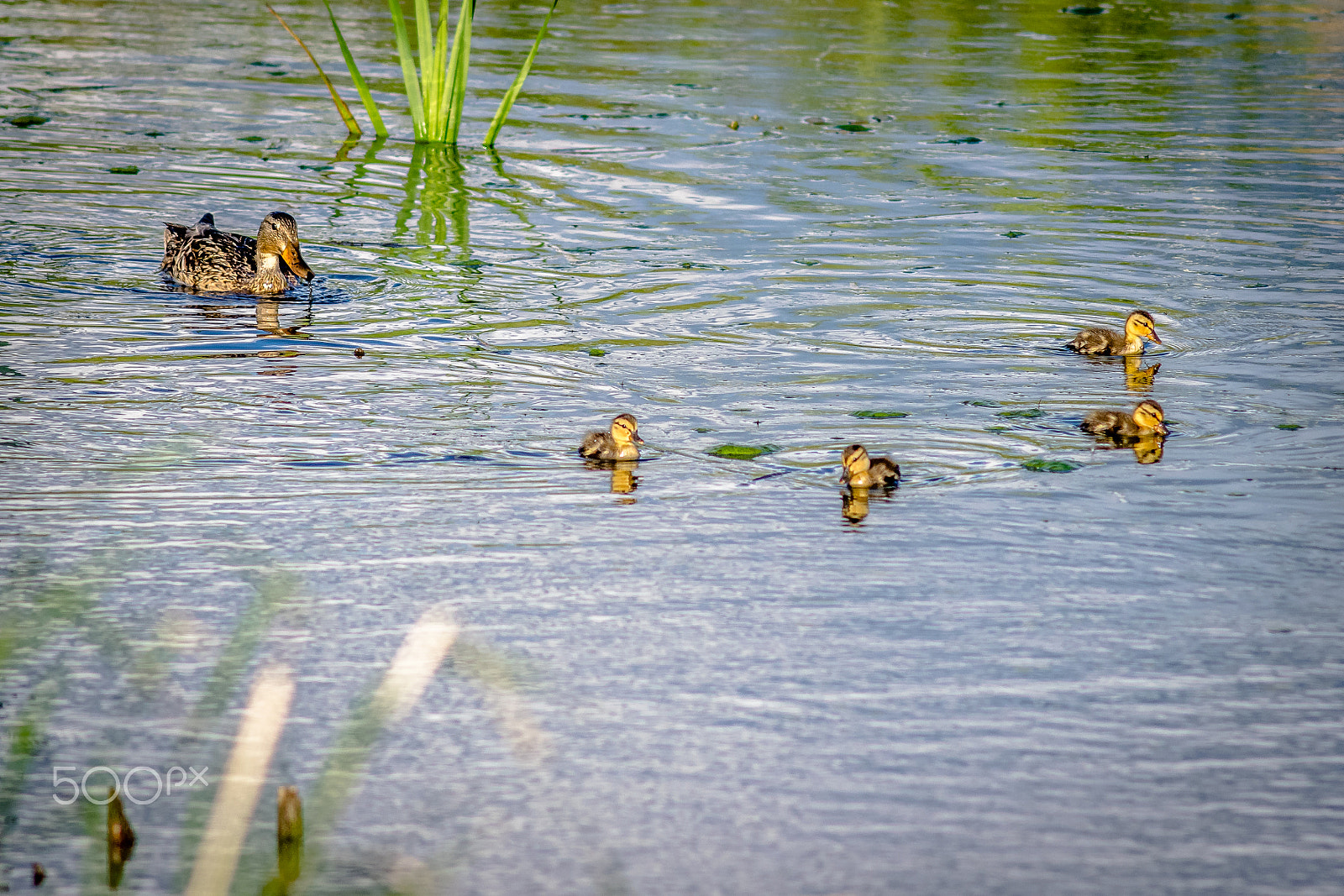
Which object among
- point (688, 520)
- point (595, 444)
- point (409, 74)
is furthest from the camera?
point (409, 74)

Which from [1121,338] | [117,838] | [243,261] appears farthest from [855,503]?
[243,261]

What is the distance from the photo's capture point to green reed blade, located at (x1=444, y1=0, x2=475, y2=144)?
1416 centimetres

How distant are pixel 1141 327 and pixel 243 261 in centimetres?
551

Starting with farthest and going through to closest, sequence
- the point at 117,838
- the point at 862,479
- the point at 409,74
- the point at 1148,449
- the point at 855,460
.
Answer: the point at 409,74, the point at 1148,449, the point at 862,479, the point at 855,460, the point at 117,838

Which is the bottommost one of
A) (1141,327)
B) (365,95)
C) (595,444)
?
(595,444)

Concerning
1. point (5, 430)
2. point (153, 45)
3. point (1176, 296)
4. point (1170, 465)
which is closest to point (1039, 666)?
point (1170, 465)

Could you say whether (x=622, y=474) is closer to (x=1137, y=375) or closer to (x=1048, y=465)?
(x=1048, y=465)

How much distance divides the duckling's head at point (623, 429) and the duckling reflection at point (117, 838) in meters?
3.21

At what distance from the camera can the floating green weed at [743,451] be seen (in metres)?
7.26

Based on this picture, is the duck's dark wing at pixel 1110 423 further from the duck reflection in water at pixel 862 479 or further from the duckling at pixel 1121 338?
the duckling at pixel 1121 338

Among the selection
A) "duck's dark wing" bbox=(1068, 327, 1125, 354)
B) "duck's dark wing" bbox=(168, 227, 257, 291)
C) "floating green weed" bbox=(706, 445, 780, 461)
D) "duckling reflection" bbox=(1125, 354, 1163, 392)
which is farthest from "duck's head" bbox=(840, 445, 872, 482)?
"duck's dark wing" bbox=(168, 227, 257, 291)

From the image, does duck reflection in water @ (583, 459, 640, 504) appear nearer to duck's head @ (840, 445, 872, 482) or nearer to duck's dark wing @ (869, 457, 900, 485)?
duck's head @ (840, 445, 872, 482)

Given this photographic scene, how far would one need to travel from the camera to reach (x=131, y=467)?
6895mm

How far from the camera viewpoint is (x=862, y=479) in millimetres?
6754
